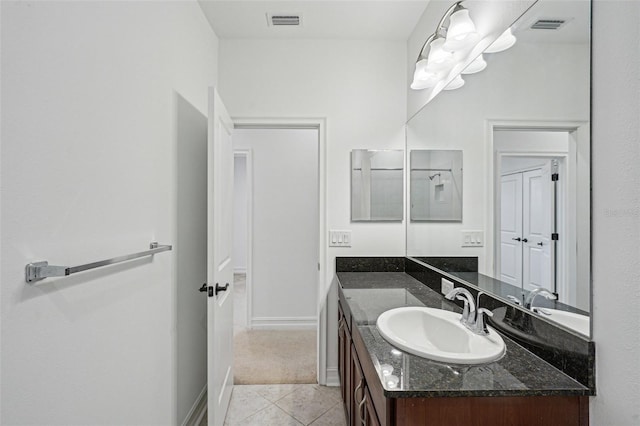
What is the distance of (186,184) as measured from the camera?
1.86 m

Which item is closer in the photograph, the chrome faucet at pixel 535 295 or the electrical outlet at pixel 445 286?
the chrome faucet at pixel 535 295

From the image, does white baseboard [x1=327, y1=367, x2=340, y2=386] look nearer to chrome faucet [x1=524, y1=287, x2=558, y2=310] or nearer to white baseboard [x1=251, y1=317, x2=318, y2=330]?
white baseboard [x1=251, y1=317, x2=318, y2=330]

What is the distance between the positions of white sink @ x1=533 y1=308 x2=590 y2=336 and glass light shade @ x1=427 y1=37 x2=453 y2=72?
1.35 m

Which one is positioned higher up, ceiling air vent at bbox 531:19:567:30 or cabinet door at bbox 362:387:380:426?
ceiling air vent at bbox 531:19:567:30

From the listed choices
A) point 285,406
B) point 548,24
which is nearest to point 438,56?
point 548,24

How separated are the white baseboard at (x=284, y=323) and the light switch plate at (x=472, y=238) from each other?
92.3 inches

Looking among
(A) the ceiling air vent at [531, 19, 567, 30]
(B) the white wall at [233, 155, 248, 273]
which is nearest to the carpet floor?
(A) the ceiling air vent at [531, 19, 567, 30]

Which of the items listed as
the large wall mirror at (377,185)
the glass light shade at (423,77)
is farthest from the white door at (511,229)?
the large wall mirror at (377,185)

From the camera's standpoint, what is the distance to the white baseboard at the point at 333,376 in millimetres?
2451

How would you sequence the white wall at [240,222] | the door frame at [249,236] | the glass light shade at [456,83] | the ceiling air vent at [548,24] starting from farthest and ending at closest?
the white wall at [240,222] → the door frame at [249,236] → the glass light shade at [456,83] → the ceiling air vent at [548,24]

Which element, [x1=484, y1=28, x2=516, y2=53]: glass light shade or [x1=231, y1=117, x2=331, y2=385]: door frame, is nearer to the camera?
[x1=484, y1=28, x2=516, y2=53]: glass light shade

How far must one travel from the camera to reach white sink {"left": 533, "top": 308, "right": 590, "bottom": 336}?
3.09 ft

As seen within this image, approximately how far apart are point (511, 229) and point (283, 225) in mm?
2622

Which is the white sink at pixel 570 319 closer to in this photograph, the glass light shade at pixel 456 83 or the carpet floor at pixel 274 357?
the glass light shade at pixel 456 83
